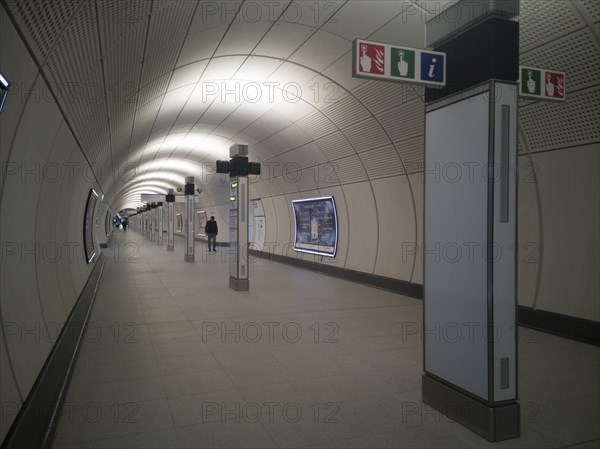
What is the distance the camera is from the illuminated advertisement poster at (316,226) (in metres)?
14.3

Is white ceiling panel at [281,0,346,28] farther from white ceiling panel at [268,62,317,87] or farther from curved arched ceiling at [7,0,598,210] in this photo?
white ceiling panel at [268,62,317,87]

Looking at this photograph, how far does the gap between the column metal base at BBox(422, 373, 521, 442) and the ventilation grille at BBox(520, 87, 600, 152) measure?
417 cm

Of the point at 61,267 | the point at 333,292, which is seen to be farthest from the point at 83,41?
the point at 333,292

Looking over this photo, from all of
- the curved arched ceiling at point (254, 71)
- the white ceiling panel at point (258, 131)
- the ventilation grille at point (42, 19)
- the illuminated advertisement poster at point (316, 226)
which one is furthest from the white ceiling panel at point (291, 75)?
the ventilation grille at point (42, 19)

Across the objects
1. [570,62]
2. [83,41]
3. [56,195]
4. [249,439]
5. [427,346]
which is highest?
[570,62]

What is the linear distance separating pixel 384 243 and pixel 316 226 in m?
4.22

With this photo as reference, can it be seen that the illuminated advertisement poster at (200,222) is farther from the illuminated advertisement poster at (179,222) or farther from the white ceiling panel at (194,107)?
the white ceiling panel at (194,107)

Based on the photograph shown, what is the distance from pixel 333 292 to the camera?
10.9 m

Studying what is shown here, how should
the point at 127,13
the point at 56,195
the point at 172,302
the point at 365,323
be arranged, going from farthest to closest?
the point at 172,302, the point at 365,323, the point at 56,195, the point at 127,13

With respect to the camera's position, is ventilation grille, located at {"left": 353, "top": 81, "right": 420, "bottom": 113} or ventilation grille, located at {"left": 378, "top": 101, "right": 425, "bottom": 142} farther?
ventilation grille, located at {"left": 378, "top": 101, "right": 425, "bottom": 142}

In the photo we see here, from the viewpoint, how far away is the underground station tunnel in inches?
145

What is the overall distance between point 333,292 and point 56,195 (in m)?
6.71

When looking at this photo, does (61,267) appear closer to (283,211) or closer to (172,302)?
(172,302)

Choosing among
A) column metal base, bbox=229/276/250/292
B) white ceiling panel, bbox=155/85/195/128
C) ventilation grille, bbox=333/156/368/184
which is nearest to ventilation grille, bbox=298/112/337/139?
ventilation grille, bbox=333/156/368/184
